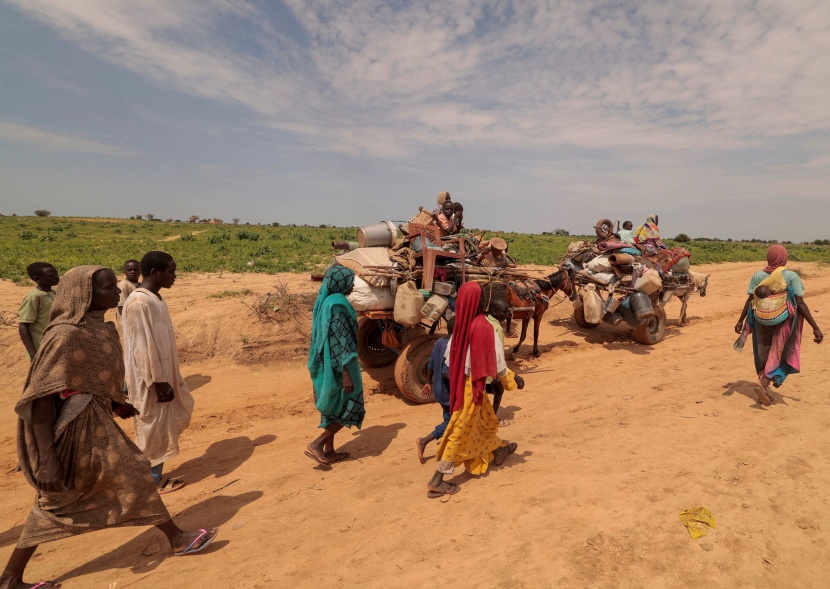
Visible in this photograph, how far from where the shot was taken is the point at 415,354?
6156 millimetres

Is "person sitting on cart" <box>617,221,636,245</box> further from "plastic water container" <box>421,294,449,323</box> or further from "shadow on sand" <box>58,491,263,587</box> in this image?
"shadow on sand" <box>58,491,263,587</box>

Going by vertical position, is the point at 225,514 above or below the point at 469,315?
below

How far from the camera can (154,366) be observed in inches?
152

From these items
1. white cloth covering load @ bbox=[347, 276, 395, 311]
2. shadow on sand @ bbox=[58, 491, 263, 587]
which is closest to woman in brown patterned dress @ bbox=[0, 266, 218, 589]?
shadow on sand @ bbox=[58, 491, 263, 587]

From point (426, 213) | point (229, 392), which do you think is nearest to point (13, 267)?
point (229, 392)

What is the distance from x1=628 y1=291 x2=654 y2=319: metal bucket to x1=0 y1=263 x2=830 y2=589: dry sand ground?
179cm

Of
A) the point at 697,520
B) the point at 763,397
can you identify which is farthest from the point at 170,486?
the point at 763,397

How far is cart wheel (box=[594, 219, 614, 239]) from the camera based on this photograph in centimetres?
1004

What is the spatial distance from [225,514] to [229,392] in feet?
10.9

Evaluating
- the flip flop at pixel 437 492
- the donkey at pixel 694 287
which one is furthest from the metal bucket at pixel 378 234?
the donkey at pixel 694 287

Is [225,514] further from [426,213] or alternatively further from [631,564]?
[426,213]

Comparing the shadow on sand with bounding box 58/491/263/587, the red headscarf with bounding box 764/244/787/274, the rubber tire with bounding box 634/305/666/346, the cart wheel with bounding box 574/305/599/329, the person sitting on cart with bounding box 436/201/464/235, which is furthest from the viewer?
the cart wheel with bounding box 574/305/599/329

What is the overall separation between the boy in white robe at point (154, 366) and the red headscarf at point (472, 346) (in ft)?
8.33

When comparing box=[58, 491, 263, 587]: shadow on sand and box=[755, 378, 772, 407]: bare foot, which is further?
box=[755, 378, 772, 407]: bare foot
